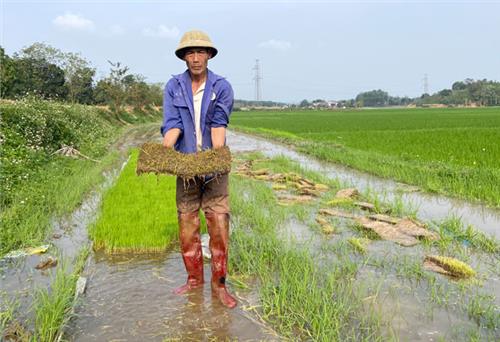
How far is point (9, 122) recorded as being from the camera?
9562mm

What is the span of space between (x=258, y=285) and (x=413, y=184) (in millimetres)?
4900

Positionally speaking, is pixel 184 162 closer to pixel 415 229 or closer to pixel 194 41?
pixel 194 41

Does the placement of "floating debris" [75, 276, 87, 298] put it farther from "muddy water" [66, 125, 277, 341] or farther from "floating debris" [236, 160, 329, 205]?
"floating debris" [236, 160, 329, 205]

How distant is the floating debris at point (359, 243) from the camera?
3885mm

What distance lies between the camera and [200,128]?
281 centimetres

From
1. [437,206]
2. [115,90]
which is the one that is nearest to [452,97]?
[115,90]

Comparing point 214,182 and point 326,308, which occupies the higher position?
point 214,182

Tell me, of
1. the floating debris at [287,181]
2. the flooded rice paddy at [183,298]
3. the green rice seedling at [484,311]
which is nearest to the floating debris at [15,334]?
the flooded rice paddy at [183,298]

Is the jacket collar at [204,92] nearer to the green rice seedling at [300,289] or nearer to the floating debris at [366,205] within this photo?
the green rice seedling at [300,289]

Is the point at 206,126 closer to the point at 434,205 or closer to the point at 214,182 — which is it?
the point at 214,182

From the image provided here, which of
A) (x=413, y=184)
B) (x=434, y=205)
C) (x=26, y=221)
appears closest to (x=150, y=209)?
(x=26, y=221)

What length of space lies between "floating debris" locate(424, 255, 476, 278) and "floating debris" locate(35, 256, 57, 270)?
297 cm

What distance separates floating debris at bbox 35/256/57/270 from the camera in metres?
3.55

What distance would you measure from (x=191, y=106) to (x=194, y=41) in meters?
0.39
